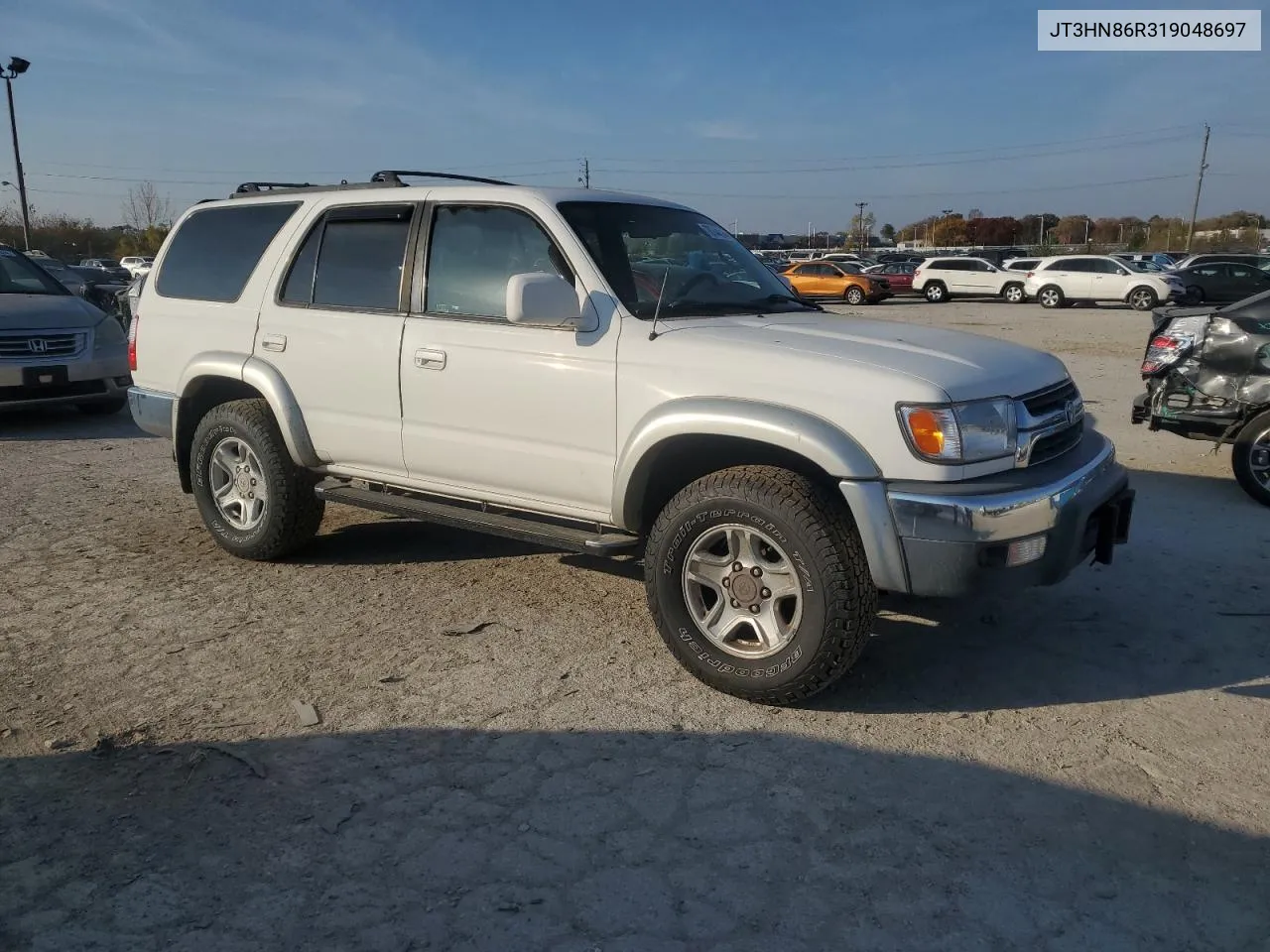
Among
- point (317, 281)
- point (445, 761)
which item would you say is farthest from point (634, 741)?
point (317, 281)

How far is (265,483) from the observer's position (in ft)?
17.7

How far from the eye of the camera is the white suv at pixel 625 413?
3.59 metres

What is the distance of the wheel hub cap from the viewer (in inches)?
151

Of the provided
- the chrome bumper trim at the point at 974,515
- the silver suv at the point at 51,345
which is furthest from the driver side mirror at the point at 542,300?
the silver suv at the point at 51,345

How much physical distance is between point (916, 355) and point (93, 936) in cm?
318

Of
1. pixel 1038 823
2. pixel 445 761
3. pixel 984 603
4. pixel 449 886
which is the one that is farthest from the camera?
pixel 984 603

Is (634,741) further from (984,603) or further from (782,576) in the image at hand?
(984,603)

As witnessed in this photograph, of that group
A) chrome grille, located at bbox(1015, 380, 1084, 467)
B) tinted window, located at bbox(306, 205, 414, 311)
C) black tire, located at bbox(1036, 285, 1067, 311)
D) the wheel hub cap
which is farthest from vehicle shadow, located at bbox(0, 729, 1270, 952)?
black tire, located at bbox(1036, 285, 1067, 311)

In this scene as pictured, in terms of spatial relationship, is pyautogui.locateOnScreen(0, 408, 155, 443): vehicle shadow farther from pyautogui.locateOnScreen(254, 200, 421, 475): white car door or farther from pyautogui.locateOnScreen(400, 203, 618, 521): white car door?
pyautogui.locateOnScreen(400, 203, 618, 521): white car door

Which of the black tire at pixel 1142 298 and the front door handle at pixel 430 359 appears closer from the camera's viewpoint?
the front door handle at pixel 430 359

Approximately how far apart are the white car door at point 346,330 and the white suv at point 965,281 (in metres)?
30.5

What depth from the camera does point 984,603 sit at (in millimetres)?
4980

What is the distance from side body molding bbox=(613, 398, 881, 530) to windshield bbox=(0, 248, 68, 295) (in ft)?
28.2

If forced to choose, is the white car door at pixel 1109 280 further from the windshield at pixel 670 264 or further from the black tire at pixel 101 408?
the windshield at pixel 670 264
